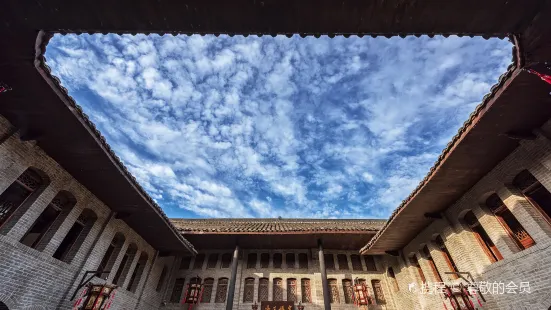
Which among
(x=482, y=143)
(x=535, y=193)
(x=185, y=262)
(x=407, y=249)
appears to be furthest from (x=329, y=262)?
(x=482, y=143)

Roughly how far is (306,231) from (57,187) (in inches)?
376

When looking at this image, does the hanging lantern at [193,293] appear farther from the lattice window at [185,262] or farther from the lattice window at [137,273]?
the lattice window at [137,273]

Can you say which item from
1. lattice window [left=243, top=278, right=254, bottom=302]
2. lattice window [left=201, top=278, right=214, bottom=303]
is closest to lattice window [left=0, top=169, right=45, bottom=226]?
lattice window [left=201, top=278, right=214, bottom=303]

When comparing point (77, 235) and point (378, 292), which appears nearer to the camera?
point (77, 235)

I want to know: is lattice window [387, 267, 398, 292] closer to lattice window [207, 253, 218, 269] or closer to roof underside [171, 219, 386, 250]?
roof underside [171, 219, 386, 250]

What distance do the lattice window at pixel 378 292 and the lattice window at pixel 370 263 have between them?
675mm

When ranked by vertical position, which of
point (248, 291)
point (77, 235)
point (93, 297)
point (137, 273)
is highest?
point (77, 235)

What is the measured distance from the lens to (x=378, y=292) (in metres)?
13.3

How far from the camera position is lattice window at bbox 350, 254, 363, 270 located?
14.1 metres

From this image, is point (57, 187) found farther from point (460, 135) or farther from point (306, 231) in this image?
point (460, 135)

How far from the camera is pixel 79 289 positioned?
28.4ft

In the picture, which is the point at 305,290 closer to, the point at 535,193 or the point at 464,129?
the point at 535,193

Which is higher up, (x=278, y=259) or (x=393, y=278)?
(x=278, y=259)

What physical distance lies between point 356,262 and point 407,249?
2.95 m
